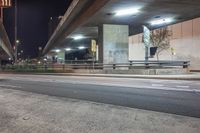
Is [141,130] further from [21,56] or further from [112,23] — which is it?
[21,56]

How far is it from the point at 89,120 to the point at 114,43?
24052mm

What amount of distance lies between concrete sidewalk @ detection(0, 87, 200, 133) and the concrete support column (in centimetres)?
2177

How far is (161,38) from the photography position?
42.8m

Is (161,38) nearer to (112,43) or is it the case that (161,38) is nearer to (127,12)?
(112,43)

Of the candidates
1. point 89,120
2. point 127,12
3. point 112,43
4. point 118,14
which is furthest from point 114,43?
point 89,120

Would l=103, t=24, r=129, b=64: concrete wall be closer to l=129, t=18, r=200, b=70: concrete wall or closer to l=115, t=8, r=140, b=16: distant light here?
l=115, t=8, r=140, b=16: distant light

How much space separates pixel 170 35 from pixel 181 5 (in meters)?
22.0

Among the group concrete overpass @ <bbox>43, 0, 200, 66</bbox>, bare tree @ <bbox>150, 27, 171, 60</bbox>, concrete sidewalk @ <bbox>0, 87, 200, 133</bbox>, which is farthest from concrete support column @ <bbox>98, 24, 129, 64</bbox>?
concrete sidewalk @ <bbox>0, 87, 200, 133</bbox>

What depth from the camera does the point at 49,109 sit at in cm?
873

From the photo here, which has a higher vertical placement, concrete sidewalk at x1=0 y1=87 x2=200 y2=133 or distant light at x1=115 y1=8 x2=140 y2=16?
distant light at x1=115 y1=8 x2=140 y2=16

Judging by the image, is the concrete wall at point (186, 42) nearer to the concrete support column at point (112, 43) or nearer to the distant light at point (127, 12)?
the concrete support column at point (112, 43)

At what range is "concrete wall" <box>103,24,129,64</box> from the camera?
30531mm

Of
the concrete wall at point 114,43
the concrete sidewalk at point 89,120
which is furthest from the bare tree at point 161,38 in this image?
the concrete sidewalk at point 89,120

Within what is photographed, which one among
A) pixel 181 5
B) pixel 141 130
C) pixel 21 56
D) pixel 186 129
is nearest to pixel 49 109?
pixel 141 130
